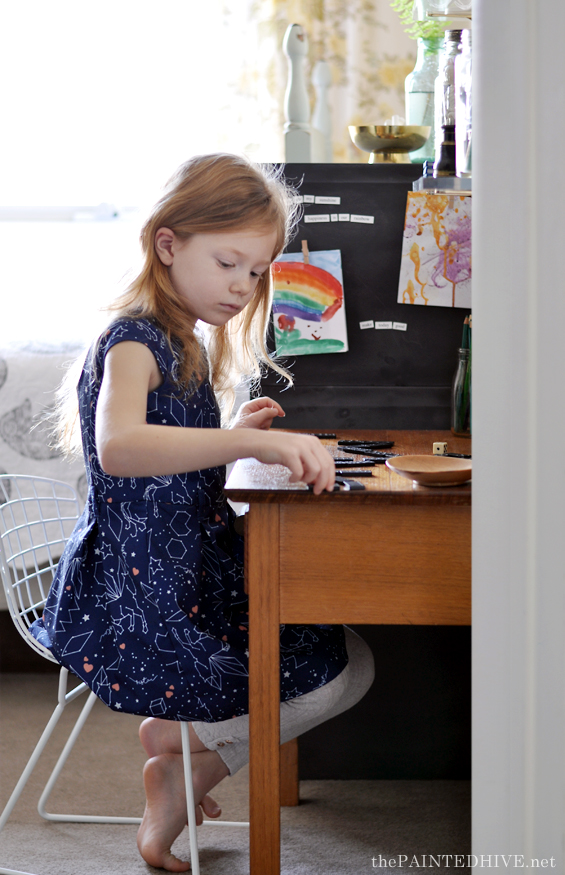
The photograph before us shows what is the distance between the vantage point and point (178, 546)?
1.07 meters

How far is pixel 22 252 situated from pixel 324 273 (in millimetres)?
1538

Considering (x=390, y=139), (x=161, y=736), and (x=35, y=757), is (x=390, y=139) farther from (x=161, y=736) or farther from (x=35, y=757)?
(x=35, y=757)

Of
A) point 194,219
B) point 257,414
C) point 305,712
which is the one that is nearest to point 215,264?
point 194,219

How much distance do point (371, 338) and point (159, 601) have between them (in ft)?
2.32

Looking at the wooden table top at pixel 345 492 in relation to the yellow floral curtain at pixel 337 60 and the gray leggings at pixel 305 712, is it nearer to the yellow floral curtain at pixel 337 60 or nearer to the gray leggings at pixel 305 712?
the gray leggings at pixel 305 712

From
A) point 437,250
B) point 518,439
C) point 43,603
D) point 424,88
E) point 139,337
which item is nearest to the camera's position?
point 518,439

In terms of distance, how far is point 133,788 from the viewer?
1524 millimetres

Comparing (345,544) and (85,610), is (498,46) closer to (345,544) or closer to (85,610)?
(345,544)

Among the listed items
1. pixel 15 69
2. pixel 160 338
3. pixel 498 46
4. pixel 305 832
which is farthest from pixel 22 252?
pixel 498 46

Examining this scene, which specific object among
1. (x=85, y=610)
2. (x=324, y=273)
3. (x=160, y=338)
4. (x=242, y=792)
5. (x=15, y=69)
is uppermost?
(x=15, y=69)

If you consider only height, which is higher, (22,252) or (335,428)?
(22,252)

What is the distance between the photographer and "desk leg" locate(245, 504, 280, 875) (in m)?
0.93

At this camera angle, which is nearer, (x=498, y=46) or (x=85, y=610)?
(x=498, y=46)

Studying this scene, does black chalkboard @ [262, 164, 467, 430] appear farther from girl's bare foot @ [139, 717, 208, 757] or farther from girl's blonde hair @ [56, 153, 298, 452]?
girl's bare foot @ [139, 717, 208, 757]
